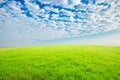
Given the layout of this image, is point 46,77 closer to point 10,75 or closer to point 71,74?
point 71,74

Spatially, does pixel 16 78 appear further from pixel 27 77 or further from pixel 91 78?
pixel 91 78

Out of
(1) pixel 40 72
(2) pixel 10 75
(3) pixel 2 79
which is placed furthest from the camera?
(1) pixel 40 72

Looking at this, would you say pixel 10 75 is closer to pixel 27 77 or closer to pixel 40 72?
pixel 27 77

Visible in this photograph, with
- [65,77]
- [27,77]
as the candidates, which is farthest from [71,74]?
[27,77]

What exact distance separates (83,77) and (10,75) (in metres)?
5.31

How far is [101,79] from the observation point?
→ 835 centimetres

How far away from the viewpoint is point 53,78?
8203mm

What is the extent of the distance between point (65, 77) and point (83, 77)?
1299 mm

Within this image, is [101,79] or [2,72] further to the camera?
[2,72]

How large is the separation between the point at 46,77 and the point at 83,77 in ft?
8.70

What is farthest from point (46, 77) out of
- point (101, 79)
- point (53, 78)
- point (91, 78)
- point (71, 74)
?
point (101, 79)

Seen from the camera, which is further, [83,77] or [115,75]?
[115,75]

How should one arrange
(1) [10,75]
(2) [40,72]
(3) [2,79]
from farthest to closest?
(2) [40,72] → (1) [10,75] → (3) [2,79]

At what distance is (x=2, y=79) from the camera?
26.3 feet
